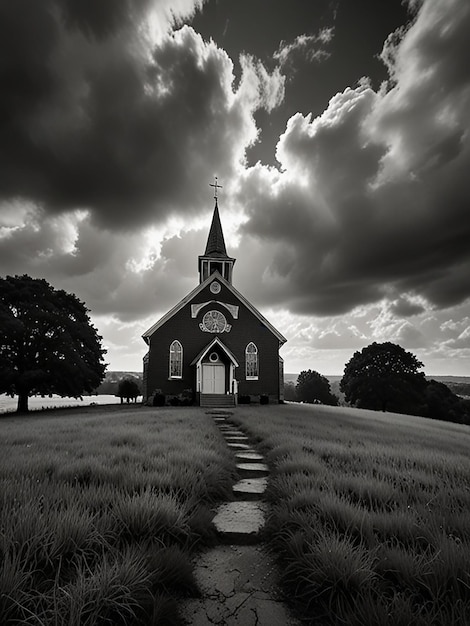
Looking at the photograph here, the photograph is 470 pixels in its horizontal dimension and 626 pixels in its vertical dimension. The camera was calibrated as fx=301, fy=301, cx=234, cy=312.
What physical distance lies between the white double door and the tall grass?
18.3 metres

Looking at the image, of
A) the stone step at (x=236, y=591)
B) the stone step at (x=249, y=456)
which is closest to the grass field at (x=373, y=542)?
the stone step at (x=236, y=591)

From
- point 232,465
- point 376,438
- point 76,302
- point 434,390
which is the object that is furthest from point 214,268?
point 434,390

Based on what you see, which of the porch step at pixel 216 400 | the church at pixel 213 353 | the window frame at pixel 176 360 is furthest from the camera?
the window frame at pixel 176 360

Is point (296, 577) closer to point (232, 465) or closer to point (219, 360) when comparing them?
point (232, 465)

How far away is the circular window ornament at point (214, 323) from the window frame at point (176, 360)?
2.45m

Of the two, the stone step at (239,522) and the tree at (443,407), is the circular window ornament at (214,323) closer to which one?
the stone step at (239,522)

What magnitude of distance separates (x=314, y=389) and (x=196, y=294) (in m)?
42.3

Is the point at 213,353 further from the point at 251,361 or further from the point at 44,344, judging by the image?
the point at 44,344

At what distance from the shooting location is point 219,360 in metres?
24.4

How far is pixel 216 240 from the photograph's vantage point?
3039cm

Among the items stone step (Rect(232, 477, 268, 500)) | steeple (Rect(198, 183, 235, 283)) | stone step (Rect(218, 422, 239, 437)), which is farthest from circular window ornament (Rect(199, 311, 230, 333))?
stone step (Rect(232, 477, 268, 500))

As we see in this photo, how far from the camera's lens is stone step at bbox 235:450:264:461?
699 cm

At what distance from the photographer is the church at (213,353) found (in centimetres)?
2350

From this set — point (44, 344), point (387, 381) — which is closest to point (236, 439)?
point (44, 344)
